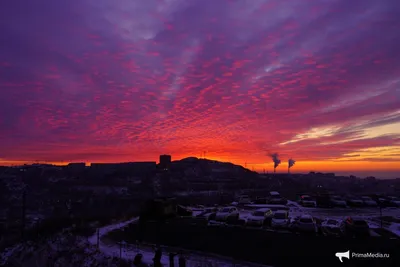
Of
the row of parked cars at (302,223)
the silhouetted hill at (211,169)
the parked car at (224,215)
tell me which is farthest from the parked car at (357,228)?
the silhouetted hill at (211,169)

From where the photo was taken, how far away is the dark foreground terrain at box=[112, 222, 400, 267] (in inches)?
672

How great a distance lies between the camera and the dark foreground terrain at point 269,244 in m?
17.1

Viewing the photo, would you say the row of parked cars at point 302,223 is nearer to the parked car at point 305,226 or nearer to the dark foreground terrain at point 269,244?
the parked car at point 305,226

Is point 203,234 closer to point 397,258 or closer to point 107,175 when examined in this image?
point 397,258

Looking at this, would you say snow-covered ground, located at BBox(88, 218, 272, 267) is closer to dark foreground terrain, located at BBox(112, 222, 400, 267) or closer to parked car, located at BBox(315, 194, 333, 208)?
dark foreground terrain, located at BBox(112, 222, 400, 267)

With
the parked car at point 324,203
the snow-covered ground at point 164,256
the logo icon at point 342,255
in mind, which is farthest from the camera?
the parked car at point 324,203

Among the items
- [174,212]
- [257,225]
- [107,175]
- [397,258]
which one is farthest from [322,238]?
[107,175]

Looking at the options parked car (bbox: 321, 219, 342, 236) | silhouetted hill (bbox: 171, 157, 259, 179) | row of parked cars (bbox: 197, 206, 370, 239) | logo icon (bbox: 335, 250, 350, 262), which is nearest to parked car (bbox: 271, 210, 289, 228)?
row of parked cars (bbox: 197, 206, 370, 239)

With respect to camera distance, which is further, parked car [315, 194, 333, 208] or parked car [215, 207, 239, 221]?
parked car [315, 194, 333, 208]

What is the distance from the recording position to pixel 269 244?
2025 cm

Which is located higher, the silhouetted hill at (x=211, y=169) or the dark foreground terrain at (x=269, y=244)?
the silhouetted hill at (x=211, y=169)

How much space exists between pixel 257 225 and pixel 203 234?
484cm

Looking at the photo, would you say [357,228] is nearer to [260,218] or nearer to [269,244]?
[269,244]

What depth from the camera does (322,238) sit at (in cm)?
1947
